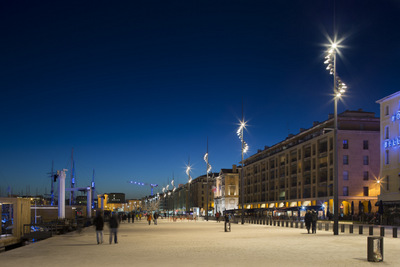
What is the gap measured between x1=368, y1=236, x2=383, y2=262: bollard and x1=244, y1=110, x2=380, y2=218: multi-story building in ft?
198

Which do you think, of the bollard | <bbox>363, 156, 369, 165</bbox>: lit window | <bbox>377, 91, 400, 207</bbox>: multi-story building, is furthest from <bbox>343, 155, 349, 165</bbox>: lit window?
the bollard

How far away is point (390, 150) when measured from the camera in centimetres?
6103

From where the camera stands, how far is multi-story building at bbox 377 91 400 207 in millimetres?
59312

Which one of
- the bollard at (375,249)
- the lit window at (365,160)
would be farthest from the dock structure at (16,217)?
the lit window at (365,160)

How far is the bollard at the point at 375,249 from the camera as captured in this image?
15250mm

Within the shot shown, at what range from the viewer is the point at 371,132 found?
8000cm

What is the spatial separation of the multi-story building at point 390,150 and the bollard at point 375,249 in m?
46.4

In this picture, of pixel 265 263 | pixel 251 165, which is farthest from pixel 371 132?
pixel 265 263

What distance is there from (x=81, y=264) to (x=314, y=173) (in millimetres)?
77844

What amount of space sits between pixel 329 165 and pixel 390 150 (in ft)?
68.7

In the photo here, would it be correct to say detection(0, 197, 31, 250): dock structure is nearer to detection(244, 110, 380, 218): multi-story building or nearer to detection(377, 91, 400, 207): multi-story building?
detection(377, 91, 400, 207): multi-story building

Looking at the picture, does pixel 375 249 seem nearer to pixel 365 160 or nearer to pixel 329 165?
pixel 365 160

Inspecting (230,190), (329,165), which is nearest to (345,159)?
(329,165)

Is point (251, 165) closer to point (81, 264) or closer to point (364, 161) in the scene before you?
point (364, 161)
